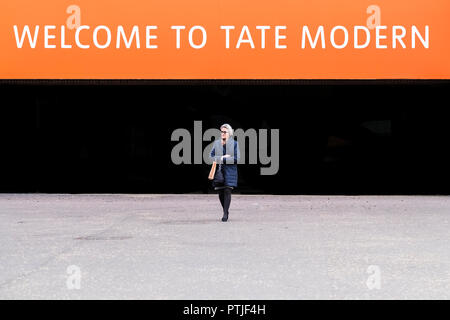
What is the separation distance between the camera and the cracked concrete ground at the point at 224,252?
7.29 metres

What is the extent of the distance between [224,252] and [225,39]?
11.4m

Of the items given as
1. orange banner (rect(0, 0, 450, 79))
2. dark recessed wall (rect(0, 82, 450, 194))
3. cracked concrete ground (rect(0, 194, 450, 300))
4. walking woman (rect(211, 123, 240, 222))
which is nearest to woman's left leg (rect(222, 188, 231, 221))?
walking woman (rect(211, 123, 240, 222))

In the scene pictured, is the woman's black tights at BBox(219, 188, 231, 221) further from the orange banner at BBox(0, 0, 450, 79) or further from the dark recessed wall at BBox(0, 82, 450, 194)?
the dark recessed wall at BBox(0, 82, 450, 194)

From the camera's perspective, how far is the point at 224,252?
9922mm

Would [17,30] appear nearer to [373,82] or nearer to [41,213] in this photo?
[41,213]

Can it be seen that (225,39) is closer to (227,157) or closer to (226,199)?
(227,157)

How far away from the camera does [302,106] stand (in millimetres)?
21625

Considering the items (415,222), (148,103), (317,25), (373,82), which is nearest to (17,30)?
(148,103)

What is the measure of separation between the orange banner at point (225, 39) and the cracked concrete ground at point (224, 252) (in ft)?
13.3

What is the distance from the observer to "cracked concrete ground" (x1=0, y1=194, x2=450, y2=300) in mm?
7289

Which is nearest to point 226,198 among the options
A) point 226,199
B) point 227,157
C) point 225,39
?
point 226,199

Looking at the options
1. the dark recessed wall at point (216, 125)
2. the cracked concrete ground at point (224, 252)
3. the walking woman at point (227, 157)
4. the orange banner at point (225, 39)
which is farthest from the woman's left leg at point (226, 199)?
the dark recessed wall at point (216, 125)

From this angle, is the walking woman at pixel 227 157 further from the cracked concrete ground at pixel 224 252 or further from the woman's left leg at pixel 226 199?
the cracked concrete ground at pixel 224 252
